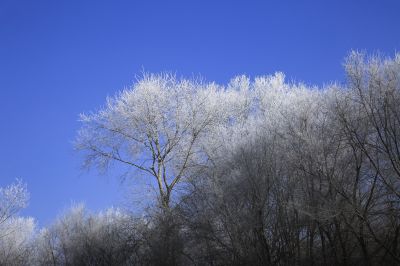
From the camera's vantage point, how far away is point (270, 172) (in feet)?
69.2

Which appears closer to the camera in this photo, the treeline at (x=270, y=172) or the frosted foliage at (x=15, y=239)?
the treeline at (x=270, y=172)

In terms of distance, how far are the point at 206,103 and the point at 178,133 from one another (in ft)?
7.84

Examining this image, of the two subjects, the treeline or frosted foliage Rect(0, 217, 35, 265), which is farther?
frosted foliage Rect(0, 217, 35, 265)

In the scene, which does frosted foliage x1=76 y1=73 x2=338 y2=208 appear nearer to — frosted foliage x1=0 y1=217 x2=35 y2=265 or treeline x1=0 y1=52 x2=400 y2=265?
treeline x1=0 y1=52 x2=400 y2=265

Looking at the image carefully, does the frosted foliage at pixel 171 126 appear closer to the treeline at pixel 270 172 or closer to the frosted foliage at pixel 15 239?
the treeline at pixel 270 172

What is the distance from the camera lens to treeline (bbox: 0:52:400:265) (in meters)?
17.7

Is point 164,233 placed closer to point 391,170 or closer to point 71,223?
point 391,170

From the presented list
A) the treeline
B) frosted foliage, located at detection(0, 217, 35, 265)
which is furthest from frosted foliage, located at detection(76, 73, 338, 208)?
frosted foliage, located at detection(0, 217, 35, 265)

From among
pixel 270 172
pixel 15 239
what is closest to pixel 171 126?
pixel 270 172

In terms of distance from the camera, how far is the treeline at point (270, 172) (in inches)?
697

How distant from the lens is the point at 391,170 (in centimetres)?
1750

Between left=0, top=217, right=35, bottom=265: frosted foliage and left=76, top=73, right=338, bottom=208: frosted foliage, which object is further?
left=0, top=217, right=35, bottom=265: frosted foliage

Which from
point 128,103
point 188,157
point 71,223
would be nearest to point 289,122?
point 188,157

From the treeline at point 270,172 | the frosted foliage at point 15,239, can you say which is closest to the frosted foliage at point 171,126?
the treeline at point 270,172
